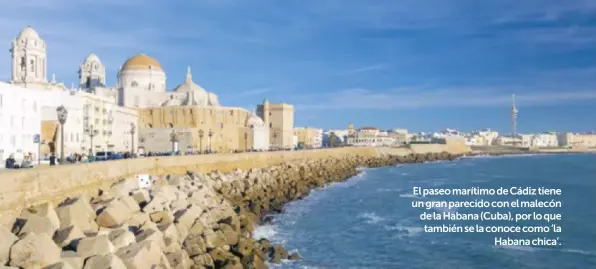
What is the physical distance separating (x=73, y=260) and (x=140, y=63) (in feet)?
182

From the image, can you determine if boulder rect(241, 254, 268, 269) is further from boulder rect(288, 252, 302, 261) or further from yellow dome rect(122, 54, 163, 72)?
yellow dome rect(122, 54, 163, 72)

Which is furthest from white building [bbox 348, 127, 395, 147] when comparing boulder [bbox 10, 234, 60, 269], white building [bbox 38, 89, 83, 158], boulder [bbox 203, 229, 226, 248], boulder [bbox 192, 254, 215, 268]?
boulder [bbox 10, 234, 60, 269]

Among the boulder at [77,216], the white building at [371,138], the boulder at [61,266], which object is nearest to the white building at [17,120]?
the boulder at [77,216]

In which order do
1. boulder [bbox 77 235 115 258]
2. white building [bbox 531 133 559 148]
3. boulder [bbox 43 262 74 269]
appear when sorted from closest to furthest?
boulder [bbox 43 262 74 269]
boulder [bbox 77 235 115 258]
white building [bbox 531 133 559 148]

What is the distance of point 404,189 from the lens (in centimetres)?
3731

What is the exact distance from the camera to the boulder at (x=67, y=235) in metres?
10.4

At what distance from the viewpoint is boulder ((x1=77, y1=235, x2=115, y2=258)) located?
9.87 m

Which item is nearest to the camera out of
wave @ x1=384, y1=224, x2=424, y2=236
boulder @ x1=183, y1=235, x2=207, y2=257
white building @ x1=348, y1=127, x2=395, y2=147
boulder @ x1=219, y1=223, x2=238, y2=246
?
boulder @ x1=183, y1=235, x2=207, y2=257

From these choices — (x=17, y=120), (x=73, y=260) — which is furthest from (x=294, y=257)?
(x=17, y=120)

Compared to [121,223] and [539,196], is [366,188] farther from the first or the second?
[121,223]

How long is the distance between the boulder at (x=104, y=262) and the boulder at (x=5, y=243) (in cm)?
123

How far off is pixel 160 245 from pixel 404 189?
27294 millimetres

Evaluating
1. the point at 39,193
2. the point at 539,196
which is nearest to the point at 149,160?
the point at 39,193

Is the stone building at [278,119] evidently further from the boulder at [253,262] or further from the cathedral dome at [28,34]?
the boulder at [253,262]
